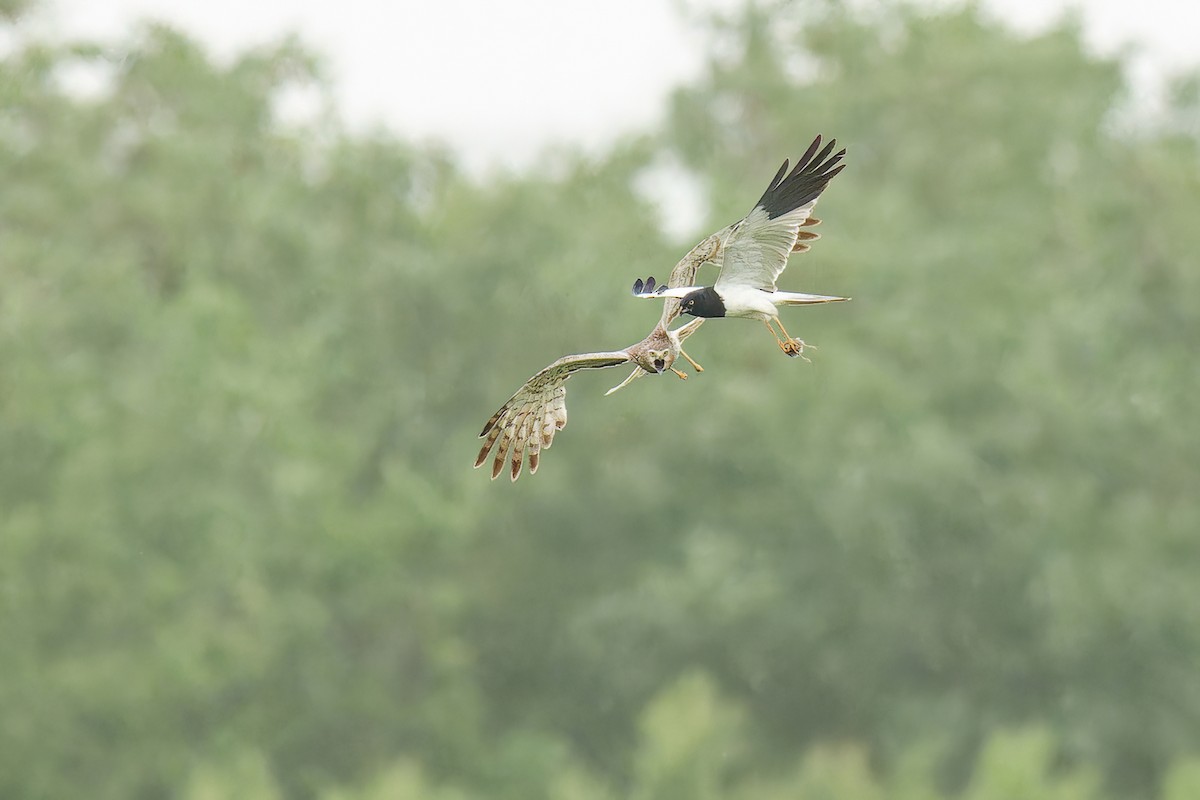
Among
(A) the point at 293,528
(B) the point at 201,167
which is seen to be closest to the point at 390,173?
(B) the point at 201,167

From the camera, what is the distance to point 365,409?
129ft

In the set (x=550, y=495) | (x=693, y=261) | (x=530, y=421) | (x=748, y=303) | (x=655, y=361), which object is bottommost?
(x=655, y=361)

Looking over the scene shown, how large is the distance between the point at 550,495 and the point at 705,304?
96.6 ft

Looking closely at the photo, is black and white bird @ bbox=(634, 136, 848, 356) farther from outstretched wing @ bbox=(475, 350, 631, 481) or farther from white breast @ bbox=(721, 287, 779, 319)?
outstretched wing @ bbox=(475, 350, 631, 481)

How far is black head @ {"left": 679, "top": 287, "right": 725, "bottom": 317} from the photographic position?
928 centimetres

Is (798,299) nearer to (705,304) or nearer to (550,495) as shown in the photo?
(705,304)

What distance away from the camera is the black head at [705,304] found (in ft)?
30.5

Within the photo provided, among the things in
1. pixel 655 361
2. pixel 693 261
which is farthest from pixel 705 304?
pixel 693 261

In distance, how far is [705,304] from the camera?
→ 9.30 m

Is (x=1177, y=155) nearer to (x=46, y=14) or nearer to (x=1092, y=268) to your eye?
(x=1092, y=268)

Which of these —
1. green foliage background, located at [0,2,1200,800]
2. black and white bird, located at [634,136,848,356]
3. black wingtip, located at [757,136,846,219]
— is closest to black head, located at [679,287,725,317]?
black and white bird, located at [634,136,848,356]

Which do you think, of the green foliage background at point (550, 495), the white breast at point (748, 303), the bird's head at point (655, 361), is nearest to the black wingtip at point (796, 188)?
the white breast at point (748, 303)

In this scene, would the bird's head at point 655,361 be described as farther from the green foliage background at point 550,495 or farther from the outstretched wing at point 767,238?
the green foliage background at point 550,495

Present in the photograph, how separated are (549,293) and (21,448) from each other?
8847 mm
